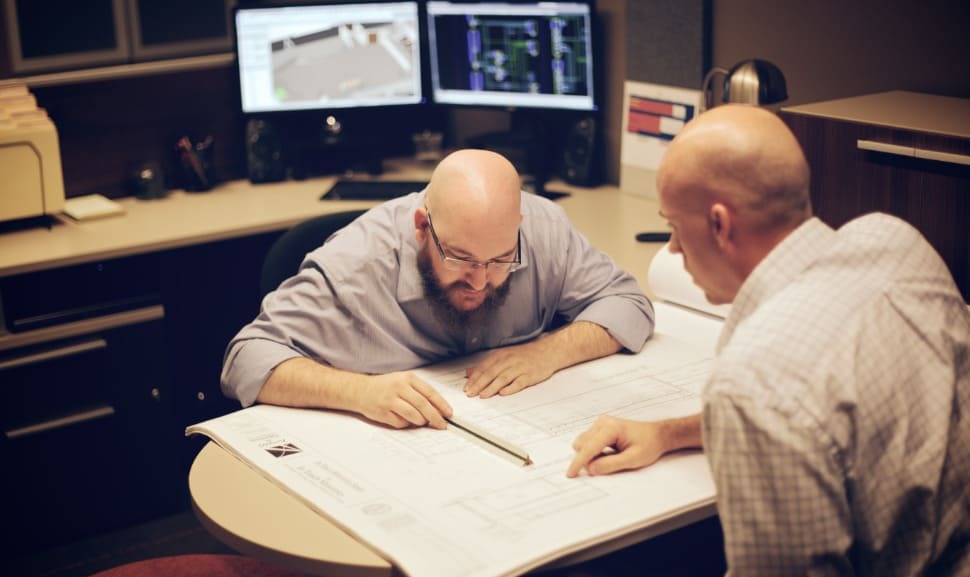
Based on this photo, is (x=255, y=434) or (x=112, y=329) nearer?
(x=255, y=434)

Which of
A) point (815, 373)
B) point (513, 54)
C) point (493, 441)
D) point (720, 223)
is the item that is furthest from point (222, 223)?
point (815, 373)

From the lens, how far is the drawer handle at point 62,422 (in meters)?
2.78

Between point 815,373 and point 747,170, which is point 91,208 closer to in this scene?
point 747,170

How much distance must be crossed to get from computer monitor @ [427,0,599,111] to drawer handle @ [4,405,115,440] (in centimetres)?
141

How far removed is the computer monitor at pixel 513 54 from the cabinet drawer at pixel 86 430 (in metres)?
1.21

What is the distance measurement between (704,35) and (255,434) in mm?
1771

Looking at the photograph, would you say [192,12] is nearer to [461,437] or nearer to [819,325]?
[461,437]

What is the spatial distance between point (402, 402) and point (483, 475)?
227 millimetres

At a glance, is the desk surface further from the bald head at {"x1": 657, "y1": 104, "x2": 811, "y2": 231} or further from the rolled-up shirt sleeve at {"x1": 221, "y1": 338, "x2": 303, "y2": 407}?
the bald head at {"x1": 657, "y1": 104, "x2": 811, "y2": 231}

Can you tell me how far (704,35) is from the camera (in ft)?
9.75

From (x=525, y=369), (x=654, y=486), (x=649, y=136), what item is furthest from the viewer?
(x=649, y=136)

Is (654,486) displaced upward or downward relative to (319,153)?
downward

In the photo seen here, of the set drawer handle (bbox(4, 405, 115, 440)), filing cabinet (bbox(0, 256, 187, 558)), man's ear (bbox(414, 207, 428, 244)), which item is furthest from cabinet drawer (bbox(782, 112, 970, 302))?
drawer handle (bbox(4, 405, 115, 440))

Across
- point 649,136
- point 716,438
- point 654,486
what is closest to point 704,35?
point 649,136
